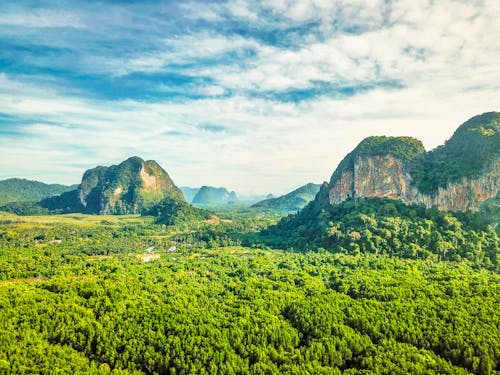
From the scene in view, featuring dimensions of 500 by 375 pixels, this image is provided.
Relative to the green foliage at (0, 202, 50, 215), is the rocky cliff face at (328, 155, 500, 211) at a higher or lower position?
higher

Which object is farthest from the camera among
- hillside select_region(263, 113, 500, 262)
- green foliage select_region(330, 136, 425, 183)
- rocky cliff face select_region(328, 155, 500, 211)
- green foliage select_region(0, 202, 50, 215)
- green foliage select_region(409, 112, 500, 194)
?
green foliage select_region(0, 202, 50, 215)

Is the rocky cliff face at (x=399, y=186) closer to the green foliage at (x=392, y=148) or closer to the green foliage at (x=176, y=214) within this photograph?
the green foliage at (x=392, y=148)

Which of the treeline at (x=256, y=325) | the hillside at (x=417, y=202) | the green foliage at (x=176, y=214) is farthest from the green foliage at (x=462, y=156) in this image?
the green foliage at (x=176, y=214)

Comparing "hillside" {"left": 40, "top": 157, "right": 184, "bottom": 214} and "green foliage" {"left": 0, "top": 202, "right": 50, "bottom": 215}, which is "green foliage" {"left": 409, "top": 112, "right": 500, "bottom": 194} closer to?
"hillside" {"left": 40, "top": 157, "right": 184, "bottom": 214}

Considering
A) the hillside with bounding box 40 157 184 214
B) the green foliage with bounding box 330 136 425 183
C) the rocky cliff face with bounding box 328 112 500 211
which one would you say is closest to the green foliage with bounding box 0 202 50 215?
the hillside with bounding box 40 157 184 214

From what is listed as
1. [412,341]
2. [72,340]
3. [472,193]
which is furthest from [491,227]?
[72,340]

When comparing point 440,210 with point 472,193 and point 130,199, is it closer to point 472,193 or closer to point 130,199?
point 472,193

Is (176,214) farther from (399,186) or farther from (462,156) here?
(462,156)
